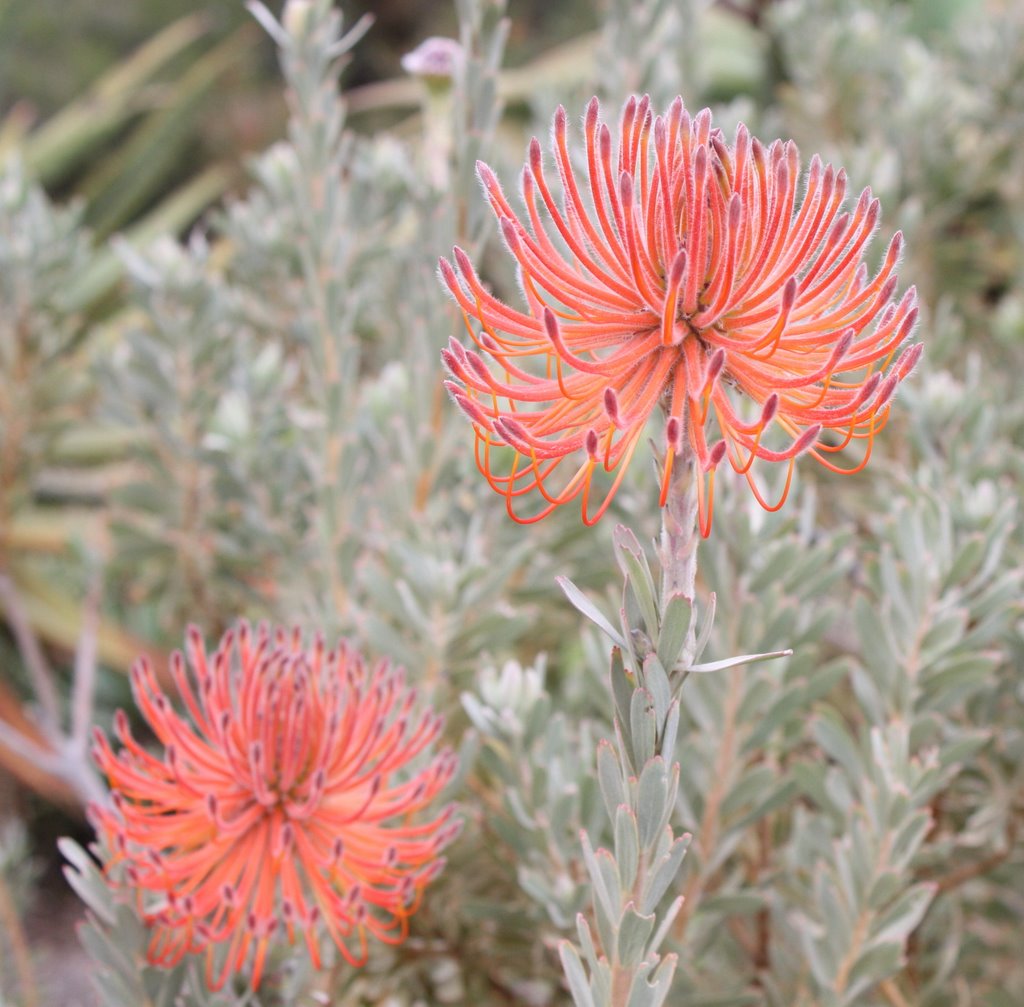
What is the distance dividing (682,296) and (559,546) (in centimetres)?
71

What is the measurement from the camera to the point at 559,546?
1233 millimetres

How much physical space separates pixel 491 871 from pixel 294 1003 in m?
0.28

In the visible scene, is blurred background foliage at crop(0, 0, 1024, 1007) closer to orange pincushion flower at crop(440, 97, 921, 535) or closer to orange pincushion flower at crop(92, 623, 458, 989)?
orange pincushion flower at crop(92, 623, 458, 989)

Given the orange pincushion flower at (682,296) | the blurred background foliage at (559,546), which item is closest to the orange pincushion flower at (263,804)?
the blurred background foliage at (559,546)

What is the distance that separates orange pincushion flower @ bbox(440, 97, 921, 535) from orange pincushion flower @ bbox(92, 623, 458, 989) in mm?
295

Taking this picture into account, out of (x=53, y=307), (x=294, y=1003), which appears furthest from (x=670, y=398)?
(x=53, y=307)

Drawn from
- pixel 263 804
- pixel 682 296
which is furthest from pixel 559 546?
pixel 682 296

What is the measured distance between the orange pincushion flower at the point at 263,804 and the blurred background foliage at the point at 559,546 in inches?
4.9

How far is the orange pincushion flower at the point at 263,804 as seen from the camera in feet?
2.36

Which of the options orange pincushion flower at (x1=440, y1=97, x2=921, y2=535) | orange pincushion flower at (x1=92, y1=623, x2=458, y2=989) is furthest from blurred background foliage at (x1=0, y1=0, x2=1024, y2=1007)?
orange pincushion flower at (x1=440, y1=97, x2=921, y2=535)

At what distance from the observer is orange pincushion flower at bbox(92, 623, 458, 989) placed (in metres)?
0.72

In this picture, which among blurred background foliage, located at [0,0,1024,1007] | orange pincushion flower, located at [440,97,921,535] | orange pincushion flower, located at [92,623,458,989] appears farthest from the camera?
blurred background foliage, located at [0,0,1024,1007]

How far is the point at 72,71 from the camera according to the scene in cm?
468

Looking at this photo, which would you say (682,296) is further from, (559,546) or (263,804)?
(559,546)
